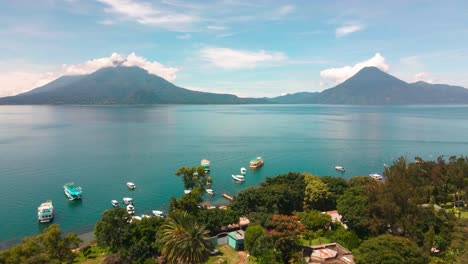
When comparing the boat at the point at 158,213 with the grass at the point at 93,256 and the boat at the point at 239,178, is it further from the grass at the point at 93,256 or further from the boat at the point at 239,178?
the boat at the point at 239,178

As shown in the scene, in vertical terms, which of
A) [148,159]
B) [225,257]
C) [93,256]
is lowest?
[93,256]

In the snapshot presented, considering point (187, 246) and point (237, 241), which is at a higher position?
point (187, 246)

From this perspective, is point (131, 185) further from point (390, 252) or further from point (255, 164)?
point (390, 252)

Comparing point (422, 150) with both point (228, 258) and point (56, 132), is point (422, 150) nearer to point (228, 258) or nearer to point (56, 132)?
point (228, 258)

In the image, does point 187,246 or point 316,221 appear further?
point 316,221

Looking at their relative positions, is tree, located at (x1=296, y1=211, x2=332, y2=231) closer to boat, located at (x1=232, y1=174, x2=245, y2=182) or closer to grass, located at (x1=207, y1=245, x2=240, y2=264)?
grass, located at (x1=207, y1=245, x2=240, y2=264)

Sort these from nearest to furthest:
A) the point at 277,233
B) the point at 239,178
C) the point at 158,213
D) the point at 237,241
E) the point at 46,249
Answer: the point at 46,249, the point at 277,233, the point at 237,241, the point at 158,213, the point at 239,178

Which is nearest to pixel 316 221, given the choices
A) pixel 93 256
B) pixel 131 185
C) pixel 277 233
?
pixel 277 233
